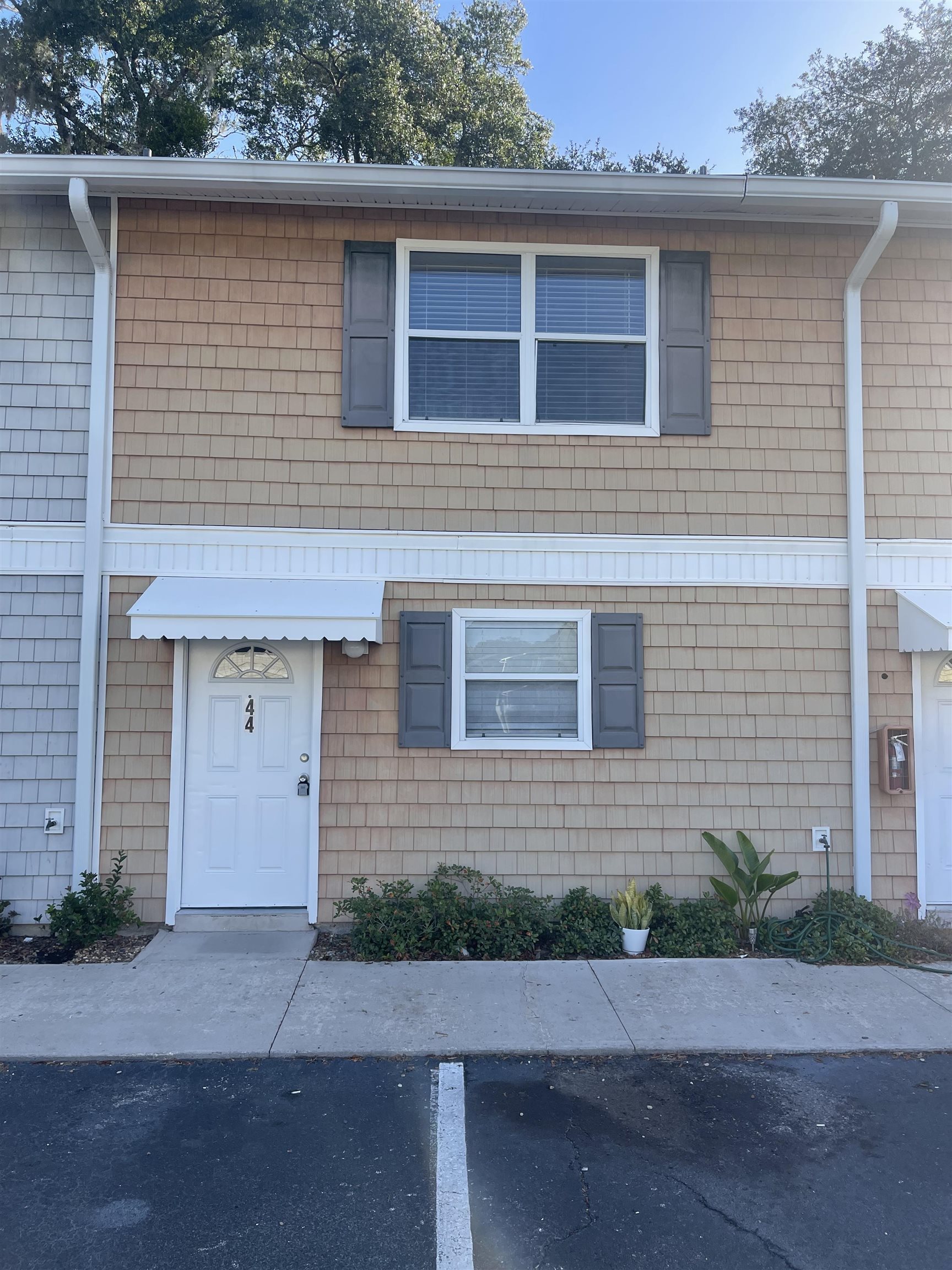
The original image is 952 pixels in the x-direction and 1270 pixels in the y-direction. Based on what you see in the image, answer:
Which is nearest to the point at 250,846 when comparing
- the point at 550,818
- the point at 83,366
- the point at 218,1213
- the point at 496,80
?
the point at 550,818

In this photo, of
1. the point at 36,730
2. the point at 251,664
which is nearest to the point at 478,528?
the point at 251,664

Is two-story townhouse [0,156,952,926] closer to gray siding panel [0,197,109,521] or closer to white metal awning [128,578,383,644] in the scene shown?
gray siding panel [0,197,109,521]

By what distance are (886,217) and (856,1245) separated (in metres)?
6.26

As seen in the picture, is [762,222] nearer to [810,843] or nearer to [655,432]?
[655,432]

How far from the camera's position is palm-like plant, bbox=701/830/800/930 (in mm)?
6133

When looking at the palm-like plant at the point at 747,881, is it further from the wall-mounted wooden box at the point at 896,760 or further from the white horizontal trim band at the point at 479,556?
the white horizontal trim band at the point at 479,556

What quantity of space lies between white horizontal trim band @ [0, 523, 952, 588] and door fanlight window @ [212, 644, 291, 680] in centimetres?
56

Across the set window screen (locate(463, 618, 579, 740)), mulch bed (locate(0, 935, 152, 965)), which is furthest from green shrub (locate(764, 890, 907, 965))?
mulch bed (locate(0, 935, 152, 965))

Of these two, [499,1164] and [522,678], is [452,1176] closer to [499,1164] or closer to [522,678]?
[499,1164]

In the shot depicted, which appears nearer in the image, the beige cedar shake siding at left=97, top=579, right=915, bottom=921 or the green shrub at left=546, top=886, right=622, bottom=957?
the green shrub at left=546, top=886, right=622, bottom=957

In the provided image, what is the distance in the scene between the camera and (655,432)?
6.61m

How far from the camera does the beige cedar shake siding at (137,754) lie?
6.28 meters

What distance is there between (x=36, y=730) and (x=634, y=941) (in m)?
4.51

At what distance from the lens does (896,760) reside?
647cm
